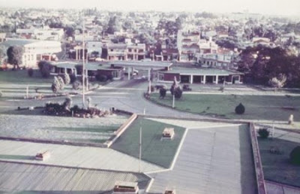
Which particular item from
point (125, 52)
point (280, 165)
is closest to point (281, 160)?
point (280, 165)

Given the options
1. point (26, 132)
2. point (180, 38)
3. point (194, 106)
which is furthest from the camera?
point (180, 38)

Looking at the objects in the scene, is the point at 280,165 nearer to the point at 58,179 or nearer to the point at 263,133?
the point at 263,133

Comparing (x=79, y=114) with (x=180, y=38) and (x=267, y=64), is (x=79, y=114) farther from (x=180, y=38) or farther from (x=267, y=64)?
(x=180, y=38)

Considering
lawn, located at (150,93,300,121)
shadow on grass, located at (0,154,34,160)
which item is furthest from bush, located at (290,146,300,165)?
shadow on grass, located at (0,154,34,160)

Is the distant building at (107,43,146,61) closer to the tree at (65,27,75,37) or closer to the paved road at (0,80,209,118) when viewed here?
the paved road at (0,80,209,118)

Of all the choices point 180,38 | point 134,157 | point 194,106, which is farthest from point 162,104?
point 180,38
